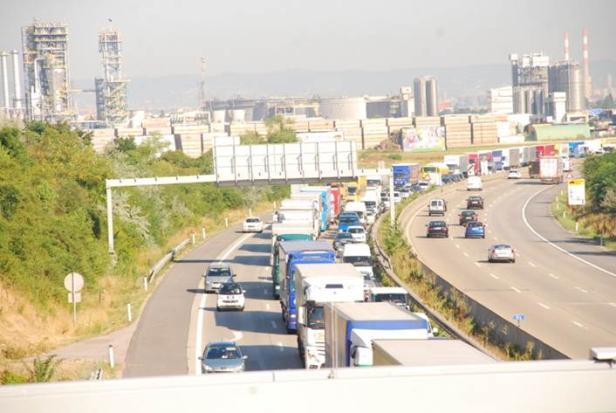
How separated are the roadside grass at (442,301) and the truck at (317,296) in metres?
3.31

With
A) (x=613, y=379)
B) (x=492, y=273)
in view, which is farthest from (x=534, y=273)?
(x=613, y=379)

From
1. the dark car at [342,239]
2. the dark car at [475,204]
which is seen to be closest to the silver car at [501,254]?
the dark car at [342,239]

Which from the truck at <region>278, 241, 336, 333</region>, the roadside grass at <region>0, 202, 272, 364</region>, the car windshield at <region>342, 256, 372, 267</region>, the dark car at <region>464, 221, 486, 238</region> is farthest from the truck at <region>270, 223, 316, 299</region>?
the dark car at <region>464, 221, 486, 238</region>

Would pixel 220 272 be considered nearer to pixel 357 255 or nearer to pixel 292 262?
pixel 357 255

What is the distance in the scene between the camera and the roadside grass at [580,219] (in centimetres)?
6325

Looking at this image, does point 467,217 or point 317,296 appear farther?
point 467,217

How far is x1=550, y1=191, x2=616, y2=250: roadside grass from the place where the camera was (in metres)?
63.2

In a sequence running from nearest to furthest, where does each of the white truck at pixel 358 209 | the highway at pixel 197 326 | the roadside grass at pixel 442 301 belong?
the roadside grass at pixel 442 301, the highway at pixel 197 326, the white truck at pixel 358 209

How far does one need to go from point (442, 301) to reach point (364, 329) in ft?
59.3

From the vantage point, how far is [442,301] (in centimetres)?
3638

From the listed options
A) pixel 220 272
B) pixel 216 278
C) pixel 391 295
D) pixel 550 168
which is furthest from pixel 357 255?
pixel 550 168

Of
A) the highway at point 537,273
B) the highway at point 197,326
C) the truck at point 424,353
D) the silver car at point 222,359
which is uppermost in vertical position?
the truck at point 424,353

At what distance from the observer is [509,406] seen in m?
9.88

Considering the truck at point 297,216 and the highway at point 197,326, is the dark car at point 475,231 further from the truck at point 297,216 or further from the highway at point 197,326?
the truck at point 297,216
